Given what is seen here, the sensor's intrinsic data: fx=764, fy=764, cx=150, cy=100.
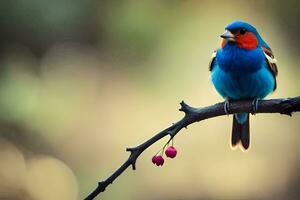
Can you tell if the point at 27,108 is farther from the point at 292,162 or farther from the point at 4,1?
the point at 292,162

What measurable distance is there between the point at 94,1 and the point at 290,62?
1.19 meters

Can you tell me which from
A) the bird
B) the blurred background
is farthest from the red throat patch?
the blurred background

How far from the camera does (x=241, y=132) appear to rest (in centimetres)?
254

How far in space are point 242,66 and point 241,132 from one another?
11.8 inches

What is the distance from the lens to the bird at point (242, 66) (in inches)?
90.4

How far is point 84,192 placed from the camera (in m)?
4.42

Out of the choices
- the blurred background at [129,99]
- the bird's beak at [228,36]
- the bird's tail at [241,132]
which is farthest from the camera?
the blurred background at [129,99]

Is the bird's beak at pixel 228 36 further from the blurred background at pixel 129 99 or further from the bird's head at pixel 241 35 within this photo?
the blurred background at pixel 129 99

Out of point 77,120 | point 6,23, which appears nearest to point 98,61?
point 77,120

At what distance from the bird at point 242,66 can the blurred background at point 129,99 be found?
183 centimetres

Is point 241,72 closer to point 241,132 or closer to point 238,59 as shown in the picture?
point 238,59

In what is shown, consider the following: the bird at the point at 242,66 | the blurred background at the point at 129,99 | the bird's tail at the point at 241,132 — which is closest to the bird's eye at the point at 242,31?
the bird at the point at 242,66

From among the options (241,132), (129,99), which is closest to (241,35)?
(241,132)

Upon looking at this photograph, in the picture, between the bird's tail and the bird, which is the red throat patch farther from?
the bird's tail
